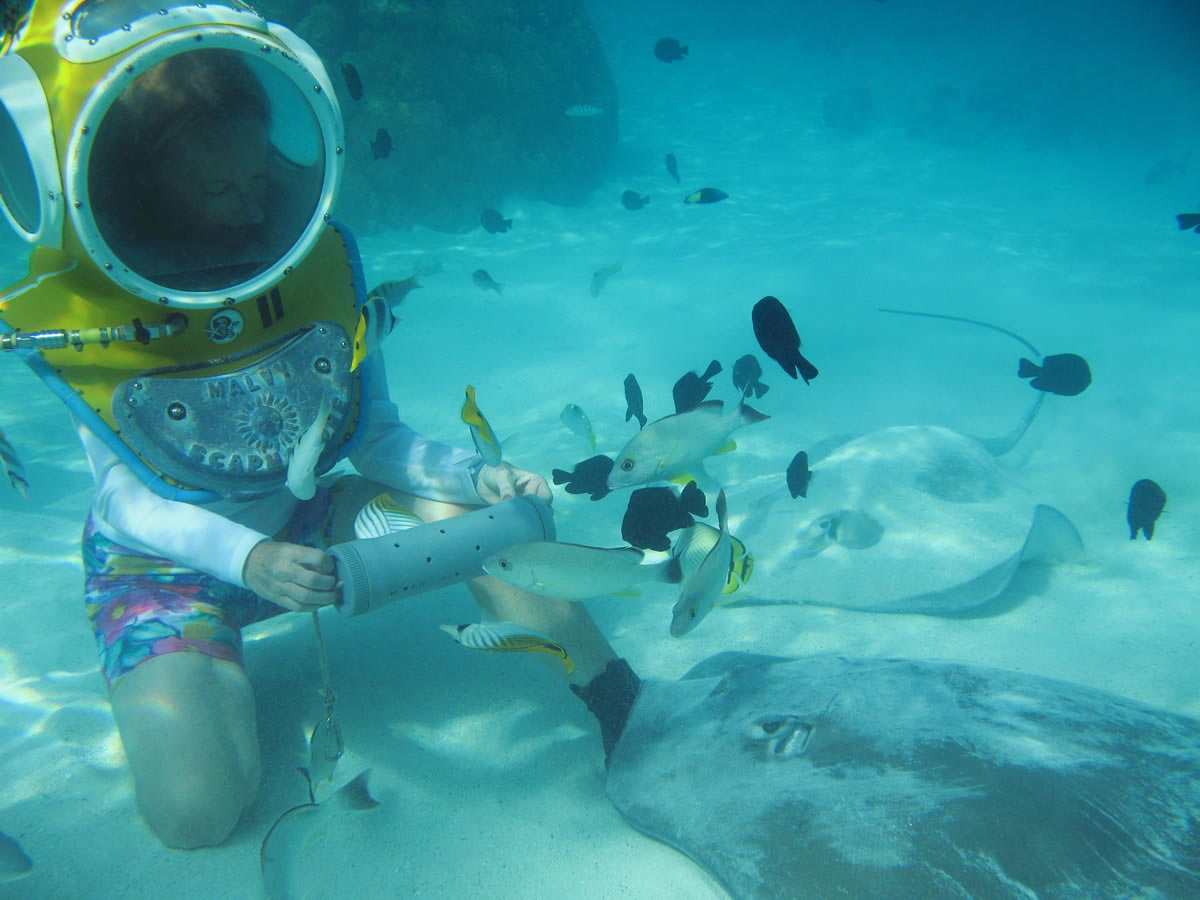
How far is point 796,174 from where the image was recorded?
21.7 metres

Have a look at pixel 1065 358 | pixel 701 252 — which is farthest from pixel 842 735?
pixel 701 252

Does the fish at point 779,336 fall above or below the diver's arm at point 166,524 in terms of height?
above

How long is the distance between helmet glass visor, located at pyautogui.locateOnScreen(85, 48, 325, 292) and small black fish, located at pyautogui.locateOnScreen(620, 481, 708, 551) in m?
2.05

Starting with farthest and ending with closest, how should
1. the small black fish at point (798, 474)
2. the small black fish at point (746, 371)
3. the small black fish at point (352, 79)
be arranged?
the small black fish at point (352, 79) → the small black fish at point (746, 371) → the small black fish at point (798, 474)

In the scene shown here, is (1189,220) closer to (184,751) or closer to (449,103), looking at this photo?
(184,751)

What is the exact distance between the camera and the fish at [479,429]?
251 centimetres

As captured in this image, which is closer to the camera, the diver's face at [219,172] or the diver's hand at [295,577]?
the diver's face at [219,172]

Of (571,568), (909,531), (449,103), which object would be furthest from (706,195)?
(449,103)

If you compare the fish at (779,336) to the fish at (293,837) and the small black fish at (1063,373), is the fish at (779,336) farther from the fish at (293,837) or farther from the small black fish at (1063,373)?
the small black fish at (1063,373)

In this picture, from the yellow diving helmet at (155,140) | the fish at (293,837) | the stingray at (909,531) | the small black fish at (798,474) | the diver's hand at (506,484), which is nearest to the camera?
the yellow diving helmet at (155,140)

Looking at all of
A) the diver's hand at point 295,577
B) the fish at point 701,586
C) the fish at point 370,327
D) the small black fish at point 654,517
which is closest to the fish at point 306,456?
the diver's hand at point 295,577

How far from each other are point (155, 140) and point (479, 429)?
4.78 feet

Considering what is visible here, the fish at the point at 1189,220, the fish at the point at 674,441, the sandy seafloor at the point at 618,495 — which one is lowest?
the sandy seafloor at the point at 618,495

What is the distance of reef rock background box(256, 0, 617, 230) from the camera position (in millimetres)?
13873
